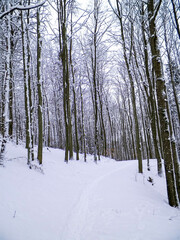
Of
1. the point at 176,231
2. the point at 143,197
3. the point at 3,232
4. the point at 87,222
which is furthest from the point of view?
the point at 143,197

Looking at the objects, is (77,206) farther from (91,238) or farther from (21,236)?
(21,236)

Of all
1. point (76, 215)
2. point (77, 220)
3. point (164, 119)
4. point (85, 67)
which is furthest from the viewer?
point (85, 67)

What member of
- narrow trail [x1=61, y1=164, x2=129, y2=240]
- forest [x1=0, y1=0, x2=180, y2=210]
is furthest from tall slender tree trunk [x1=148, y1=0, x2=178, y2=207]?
narrow trail [x1=61, y1=164, x2=129, y2=240]

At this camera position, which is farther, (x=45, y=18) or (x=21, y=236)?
(x=45, y=18)

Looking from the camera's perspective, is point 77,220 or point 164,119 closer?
point 77,220

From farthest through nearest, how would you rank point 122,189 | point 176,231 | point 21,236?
1. point 122,189
2. point 176,231
3. point 21,236

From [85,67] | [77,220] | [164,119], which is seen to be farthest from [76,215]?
[85,67]

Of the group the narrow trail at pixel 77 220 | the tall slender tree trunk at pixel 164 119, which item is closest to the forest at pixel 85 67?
the tall slender tree trunk at pixel 164 119

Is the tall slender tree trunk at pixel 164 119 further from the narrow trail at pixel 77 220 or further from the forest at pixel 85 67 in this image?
the narrow trail at pixel 77 220

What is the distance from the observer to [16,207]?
2672mm

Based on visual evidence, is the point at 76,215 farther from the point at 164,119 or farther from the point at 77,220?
the point at 164,119

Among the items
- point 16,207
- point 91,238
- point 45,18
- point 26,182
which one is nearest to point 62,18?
point 45,18

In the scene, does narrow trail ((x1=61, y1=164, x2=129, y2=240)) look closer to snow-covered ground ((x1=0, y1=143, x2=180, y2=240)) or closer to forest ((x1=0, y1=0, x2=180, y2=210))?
snow-covered ground ((x1=0, y1=143, x2=180, y2=240))

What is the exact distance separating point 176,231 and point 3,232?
3.00 meters
